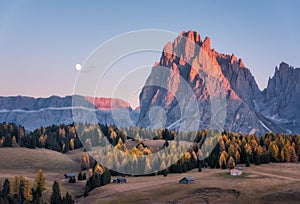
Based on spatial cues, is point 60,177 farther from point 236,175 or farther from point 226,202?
point 226,202

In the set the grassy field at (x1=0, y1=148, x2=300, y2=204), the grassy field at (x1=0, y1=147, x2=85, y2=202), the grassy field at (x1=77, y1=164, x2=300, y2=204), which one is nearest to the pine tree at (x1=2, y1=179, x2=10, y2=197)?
the grassy field at (x1=0, y1=148, x2=300, y2=204)

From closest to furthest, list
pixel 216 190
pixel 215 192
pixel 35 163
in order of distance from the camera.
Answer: pixel 215 192
pixel 216 190
pixel 35 163

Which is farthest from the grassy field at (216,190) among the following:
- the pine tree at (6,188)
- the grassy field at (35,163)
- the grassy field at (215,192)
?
the grassy field at (35,163)

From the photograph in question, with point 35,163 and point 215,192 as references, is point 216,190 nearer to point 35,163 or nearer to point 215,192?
point 215,192

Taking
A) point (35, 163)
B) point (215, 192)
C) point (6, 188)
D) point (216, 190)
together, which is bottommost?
point (215, 192)

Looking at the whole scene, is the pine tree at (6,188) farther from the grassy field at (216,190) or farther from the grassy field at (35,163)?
the grassy field at (35,163)

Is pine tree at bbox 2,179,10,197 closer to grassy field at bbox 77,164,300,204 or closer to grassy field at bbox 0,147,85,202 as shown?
grassy field at bbox 77,164,300,204

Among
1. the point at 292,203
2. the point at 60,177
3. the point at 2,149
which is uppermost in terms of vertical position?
the point at 2,149

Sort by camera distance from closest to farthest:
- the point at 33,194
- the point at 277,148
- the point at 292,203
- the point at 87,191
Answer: the point at 292,203 → the point at 33,194 → the point at 87,191 → the point at 277,148

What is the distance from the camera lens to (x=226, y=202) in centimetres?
7981

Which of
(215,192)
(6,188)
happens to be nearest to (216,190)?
(215,192)

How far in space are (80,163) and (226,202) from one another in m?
119

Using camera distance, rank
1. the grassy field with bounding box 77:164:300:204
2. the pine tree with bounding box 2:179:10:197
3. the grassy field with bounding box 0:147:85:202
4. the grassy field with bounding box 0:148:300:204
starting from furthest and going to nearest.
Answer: the grassy field with bounding box 0:147:85:202, the pine tree with bounding box 2:179:10:197, the grassy field with bounding box 0:148:300:204, the grassy field with bounding box 77:164:300:204

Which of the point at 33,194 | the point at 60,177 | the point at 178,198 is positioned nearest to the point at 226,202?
the point at 178,198
